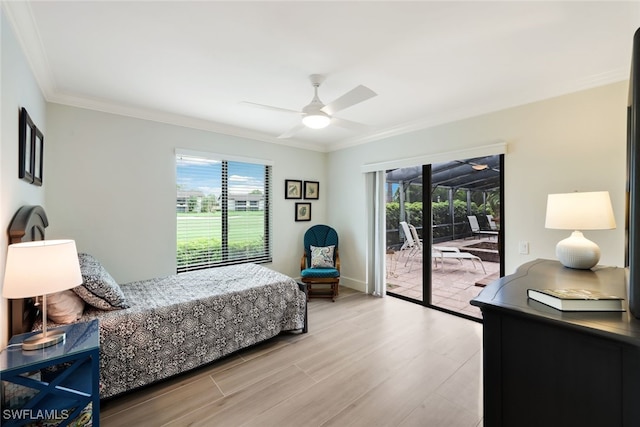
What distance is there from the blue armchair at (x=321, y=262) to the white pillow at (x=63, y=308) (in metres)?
2.63

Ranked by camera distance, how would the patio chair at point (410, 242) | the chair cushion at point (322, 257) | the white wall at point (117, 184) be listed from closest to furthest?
1. the white wall at point (117, 184)
2. the patio chair at point (410, 242)
3. the chair cushion at point (322, 257)

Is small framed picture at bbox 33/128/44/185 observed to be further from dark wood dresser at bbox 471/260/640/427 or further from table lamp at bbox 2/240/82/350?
dark wood dresser at bbox 471/260/640/427

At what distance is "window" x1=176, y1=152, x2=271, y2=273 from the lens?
3.67 meters

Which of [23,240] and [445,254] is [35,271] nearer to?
[23,240]

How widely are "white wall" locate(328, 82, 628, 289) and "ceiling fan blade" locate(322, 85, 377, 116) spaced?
70.8 inches

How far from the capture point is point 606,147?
2.42 m

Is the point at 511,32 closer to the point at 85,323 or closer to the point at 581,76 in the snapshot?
the point at 581,76

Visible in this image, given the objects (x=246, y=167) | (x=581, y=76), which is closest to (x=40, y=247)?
(x=246, y=167)

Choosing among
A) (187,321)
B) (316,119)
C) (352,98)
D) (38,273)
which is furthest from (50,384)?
(352,98)

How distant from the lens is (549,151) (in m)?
2.71

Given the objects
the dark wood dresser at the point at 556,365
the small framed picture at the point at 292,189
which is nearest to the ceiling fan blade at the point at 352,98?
the dark wood dresser at the point at 556,365

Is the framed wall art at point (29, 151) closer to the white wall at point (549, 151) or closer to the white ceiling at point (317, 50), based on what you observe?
the white ceiling at point (317, 50)

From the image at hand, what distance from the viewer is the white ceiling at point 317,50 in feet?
5.41

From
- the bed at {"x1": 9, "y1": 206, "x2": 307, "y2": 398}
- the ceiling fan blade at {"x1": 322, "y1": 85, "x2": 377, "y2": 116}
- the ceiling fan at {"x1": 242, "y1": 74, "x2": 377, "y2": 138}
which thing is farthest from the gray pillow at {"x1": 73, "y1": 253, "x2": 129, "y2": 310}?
the ceiling fan blade at {"x1": 322, "y1": 85, "x2": 377, "y2": 116}
